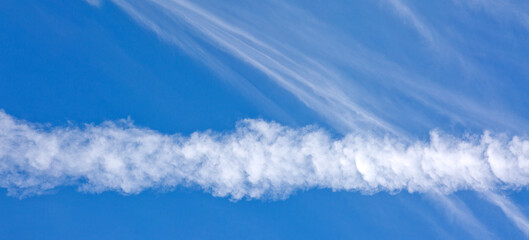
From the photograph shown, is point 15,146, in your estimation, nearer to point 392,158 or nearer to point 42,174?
point 42,174

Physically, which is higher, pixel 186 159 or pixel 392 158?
pixel 392 158

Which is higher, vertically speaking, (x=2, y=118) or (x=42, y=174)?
(x=2, y=118)

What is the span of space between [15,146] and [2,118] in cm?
160

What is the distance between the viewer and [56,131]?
851 inches

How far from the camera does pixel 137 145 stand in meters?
22.0

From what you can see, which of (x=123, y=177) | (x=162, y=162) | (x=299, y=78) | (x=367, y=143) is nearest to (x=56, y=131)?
(x=123, y=177)

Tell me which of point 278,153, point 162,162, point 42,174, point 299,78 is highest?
point 299,78

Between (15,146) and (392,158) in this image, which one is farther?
(392,158)

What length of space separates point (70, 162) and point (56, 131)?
1802 millimetres

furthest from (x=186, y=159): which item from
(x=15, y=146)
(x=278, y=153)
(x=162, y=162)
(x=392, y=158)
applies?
(x=392, y=158)

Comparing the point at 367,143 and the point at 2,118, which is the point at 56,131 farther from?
the point at 367,143

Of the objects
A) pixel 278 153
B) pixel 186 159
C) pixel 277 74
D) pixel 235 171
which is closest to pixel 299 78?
pixel 277 74

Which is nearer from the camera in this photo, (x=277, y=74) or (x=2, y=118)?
(x=2, y=118)

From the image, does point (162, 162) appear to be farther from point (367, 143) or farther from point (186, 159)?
point (367, 143)
